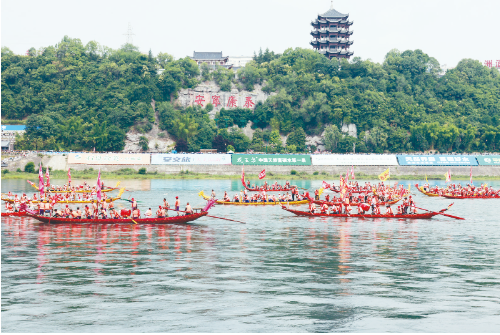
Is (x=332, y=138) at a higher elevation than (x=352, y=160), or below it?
higher

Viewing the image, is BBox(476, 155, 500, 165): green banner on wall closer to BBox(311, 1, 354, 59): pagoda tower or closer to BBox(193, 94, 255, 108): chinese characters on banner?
BBox(193, 94, 255, 108): chinese characters on banner

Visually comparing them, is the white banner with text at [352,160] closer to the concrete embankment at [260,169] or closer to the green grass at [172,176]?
the concrete embankment at [260,169]

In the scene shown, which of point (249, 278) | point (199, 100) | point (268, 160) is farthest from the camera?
point (199, 100)

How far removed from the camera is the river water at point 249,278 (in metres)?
21.3

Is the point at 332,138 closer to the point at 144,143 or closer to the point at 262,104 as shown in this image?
the point at 262,104

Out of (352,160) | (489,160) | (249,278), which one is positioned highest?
(489,160)

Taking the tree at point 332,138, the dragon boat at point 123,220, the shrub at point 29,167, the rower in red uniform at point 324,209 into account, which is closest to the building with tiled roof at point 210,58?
the tree at point 332,138

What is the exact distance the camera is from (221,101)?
453 ft

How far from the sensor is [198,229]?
4341cm

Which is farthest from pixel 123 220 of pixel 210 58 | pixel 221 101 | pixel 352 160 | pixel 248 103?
pixel 210 58

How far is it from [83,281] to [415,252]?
63.1 ft

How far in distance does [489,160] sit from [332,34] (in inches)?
2441

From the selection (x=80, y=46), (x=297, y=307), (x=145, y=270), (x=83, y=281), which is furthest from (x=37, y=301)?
(x=80, y=46)

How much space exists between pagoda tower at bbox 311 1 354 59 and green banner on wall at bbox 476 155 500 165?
186 feet
